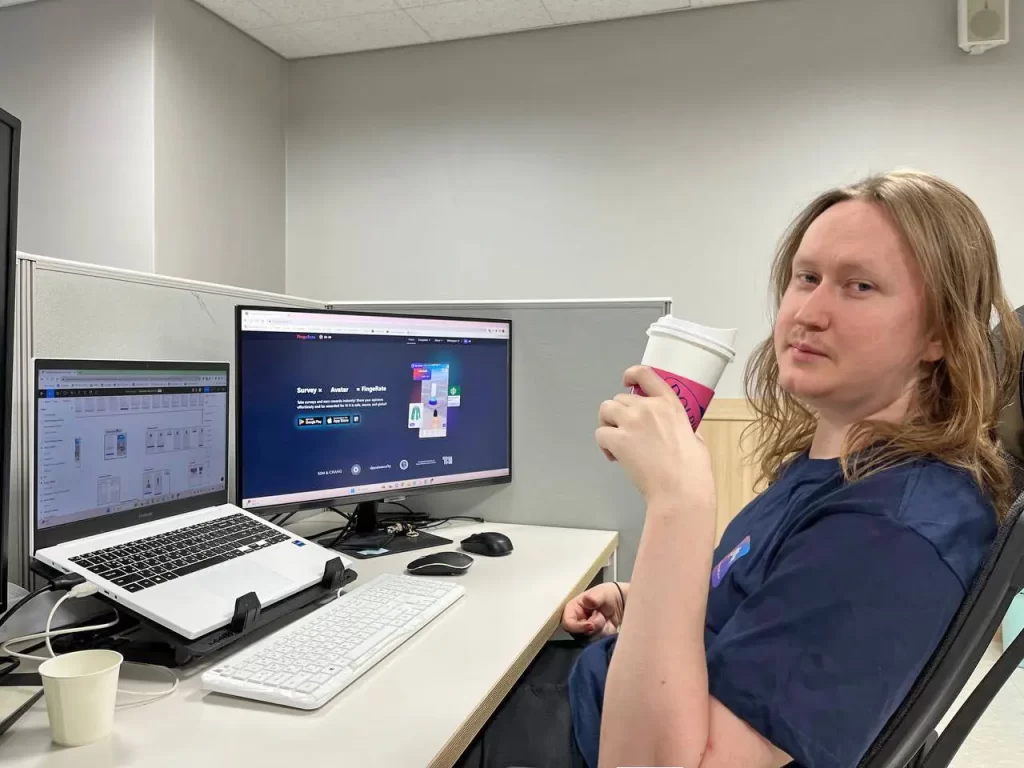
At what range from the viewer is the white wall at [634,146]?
2941mm

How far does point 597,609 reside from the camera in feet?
4.02

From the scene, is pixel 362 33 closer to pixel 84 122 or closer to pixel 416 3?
pixel 416 3

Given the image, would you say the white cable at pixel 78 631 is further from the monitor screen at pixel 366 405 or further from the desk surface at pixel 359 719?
the monitor screen at pixel 366 405

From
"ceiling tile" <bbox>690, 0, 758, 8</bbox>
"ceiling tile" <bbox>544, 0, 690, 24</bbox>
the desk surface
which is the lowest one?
the desk surface

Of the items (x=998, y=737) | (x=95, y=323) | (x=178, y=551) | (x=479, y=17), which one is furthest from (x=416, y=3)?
(x=998, y=737)

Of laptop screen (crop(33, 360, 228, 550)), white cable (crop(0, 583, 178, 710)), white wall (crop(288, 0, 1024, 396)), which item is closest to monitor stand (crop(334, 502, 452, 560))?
laptop screen (crop(33, 360, 228, 550))

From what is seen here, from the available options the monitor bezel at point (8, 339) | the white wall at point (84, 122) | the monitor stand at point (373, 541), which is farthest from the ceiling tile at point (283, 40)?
the monitor bezel at point (8, 339)

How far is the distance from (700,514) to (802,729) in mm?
201

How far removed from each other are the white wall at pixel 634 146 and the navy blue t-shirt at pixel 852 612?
8.46 ft

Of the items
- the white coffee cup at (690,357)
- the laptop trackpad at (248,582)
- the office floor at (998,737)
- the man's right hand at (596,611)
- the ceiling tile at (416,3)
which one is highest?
the ceiling tile at (416,3)

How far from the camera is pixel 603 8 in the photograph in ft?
10.5

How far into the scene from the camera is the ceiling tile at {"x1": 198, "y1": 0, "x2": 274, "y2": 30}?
10.5ft

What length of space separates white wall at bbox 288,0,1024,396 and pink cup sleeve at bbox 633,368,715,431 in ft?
8.29

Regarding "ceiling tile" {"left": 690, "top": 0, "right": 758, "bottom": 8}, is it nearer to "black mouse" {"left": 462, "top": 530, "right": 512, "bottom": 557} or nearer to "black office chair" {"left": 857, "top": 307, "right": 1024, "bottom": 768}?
"black mouse" {"left": 462, "top": 530, "right": 512, "bottom": 557}
